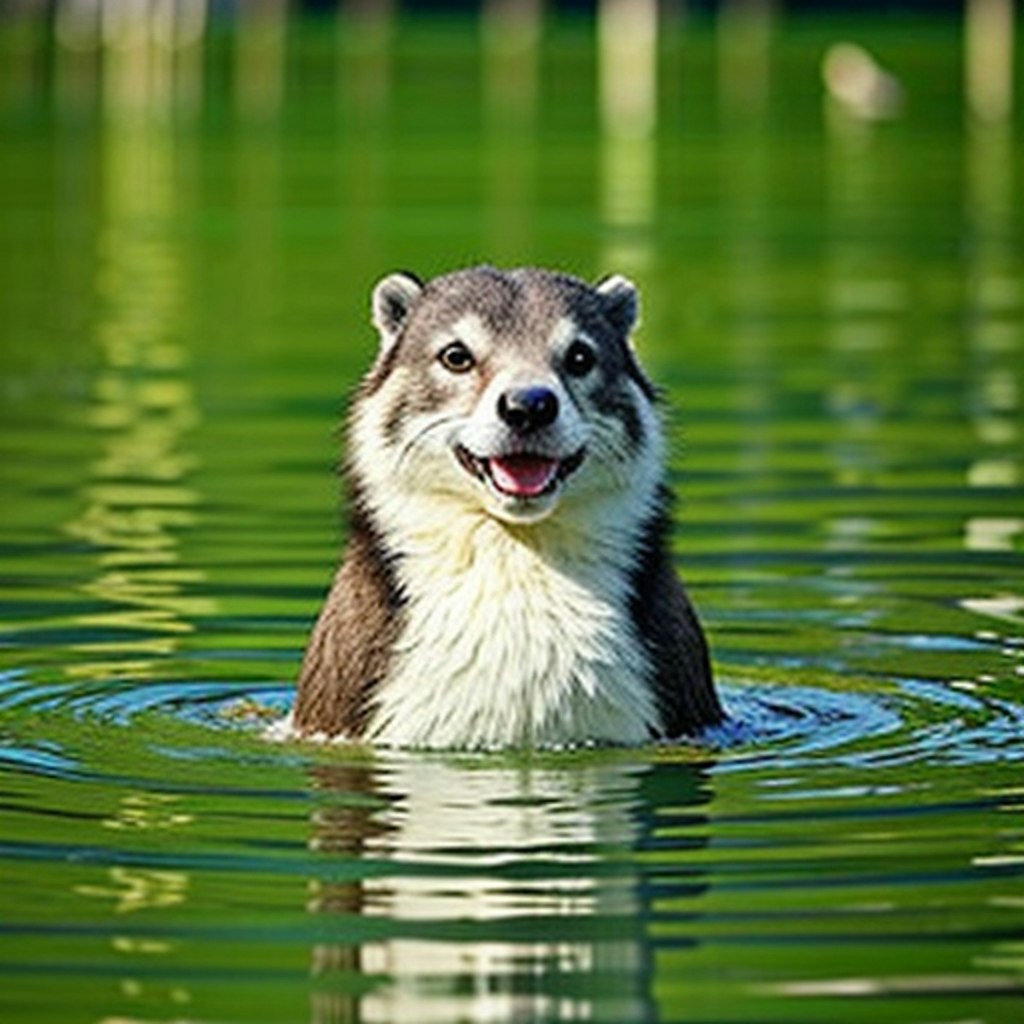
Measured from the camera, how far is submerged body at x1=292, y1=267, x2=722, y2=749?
12.4 meters

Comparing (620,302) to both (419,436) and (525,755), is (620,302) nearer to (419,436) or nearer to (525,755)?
(419,436)

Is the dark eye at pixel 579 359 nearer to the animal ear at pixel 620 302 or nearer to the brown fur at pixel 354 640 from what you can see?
the animal ear at pixel 620 302

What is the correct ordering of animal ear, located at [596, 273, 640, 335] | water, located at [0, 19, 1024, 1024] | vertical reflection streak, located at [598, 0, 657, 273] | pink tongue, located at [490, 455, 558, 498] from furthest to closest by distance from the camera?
vertical reflection streak, located at [598, 0, 657, 273] → animal ear, located at [596, 273, 640, 335] → pink tongue, located at [490, 455, 558, 498] → water, located at [0, 19, 1024, 1024]

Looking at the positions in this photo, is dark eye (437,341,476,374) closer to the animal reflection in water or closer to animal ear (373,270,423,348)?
animal ear (373,270,423,348)

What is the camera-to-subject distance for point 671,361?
87.8 feet

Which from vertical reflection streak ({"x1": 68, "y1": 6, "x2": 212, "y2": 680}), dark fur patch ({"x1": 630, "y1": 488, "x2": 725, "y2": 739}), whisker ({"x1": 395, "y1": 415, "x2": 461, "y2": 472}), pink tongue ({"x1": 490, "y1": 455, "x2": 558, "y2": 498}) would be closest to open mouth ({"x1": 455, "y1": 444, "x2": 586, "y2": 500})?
pink tongue ({"x1": 490, "y1": 455, "x2": 558, "y2": 498})

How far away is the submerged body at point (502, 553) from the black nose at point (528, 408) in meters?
0.12

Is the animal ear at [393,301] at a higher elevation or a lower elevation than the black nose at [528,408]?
higher

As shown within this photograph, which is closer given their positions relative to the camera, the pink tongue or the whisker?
the pink tongue

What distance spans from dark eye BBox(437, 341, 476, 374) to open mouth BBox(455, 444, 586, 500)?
0.37m

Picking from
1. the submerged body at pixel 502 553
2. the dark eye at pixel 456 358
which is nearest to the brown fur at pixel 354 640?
the submerged body at pixel 502 553

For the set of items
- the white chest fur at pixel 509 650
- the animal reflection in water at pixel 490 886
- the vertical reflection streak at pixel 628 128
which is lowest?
the animal reflection in water at pixel 490 886

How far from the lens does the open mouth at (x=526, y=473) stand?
1209 cm

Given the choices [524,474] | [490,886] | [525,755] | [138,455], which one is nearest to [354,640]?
[525,755]
